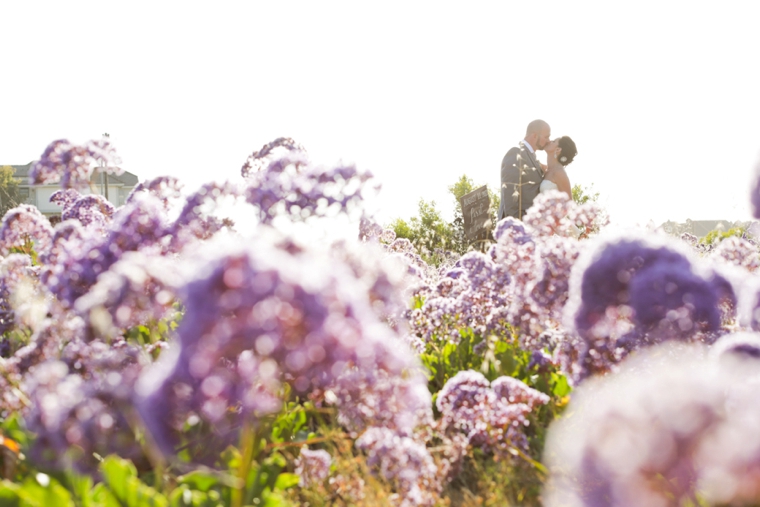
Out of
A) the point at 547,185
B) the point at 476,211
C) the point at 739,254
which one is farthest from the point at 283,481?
the point at 476,211

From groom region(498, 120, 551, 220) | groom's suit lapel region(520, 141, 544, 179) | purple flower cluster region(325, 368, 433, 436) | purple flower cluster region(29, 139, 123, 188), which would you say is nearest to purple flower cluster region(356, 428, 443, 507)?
purple flower cluster region(325, 368, 433, 436)

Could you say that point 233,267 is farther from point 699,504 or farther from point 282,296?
point 699,504

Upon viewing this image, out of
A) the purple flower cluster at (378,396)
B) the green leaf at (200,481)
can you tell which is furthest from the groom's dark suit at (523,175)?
the green leaf at (200,481)

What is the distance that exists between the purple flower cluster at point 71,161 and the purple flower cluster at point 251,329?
2797 millimetres

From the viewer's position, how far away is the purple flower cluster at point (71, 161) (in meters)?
3.73

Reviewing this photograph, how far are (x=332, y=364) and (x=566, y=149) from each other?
32.6ft

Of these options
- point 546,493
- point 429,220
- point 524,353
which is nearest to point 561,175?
point 524,353

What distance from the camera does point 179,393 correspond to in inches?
56.1

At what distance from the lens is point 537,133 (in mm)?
Answer: 9977

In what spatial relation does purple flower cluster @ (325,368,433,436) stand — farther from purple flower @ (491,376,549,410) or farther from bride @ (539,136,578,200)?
bride @ (539,136,578,200)

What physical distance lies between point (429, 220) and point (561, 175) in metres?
17.4

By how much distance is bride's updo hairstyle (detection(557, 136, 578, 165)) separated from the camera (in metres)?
10.4

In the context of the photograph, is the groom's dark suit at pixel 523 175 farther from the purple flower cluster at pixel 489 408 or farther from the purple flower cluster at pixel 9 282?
the purple flower cluster at pixel 9 282

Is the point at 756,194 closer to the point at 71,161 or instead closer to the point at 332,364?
the point at 332,364
